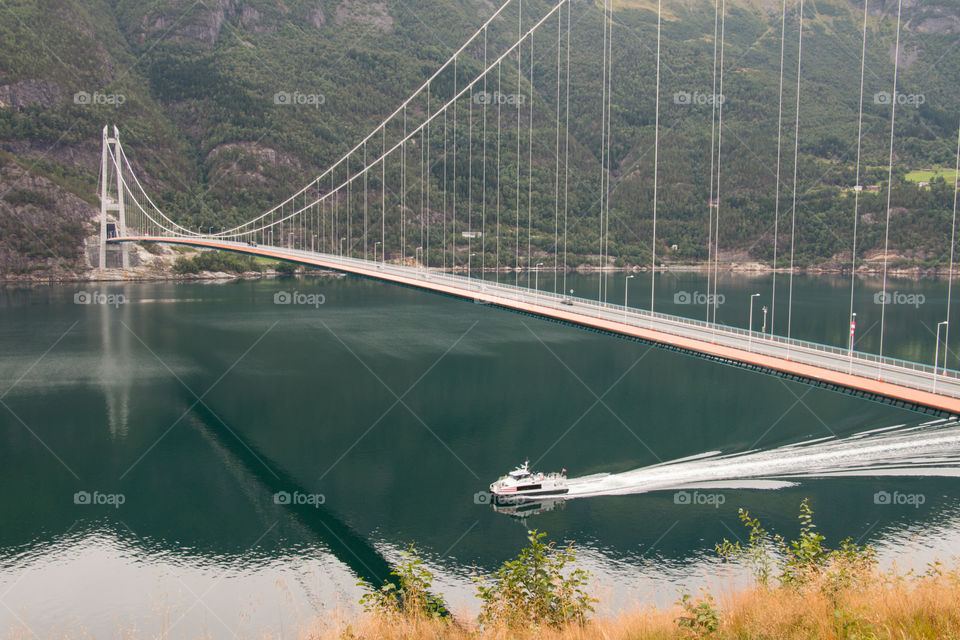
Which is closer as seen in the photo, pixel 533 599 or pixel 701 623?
pixel 701 623

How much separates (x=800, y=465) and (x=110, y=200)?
8936 centimetres

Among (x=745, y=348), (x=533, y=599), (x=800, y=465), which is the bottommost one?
(x=800, y=465)

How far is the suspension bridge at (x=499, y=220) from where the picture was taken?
78.8 ft

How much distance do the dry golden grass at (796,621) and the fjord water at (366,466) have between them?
3.11 m

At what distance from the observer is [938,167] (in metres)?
127

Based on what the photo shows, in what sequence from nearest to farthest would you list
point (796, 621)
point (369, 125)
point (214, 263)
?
point (796, 621) < point (214, 263) < point (369, 125)

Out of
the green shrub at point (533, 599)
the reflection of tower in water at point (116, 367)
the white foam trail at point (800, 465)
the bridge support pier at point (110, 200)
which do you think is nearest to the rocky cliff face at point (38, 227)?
the bridge support pier at point (110, 200)

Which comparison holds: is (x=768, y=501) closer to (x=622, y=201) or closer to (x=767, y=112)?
(x=622, y=201)

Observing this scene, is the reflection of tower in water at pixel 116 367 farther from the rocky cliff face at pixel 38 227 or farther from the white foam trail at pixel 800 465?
the rocky cliff face at pixel 38 227

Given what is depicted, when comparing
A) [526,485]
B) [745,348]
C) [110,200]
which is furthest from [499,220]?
[526,485]

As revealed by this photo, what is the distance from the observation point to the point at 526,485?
24.0 metres

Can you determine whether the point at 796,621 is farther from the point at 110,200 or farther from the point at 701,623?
the point at 110,200

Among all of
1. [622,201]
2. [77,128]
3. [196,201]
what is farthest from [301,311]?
[622,201]

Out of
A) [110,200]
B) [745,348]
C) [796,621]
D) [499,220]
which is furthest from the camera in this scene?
[499,220]
